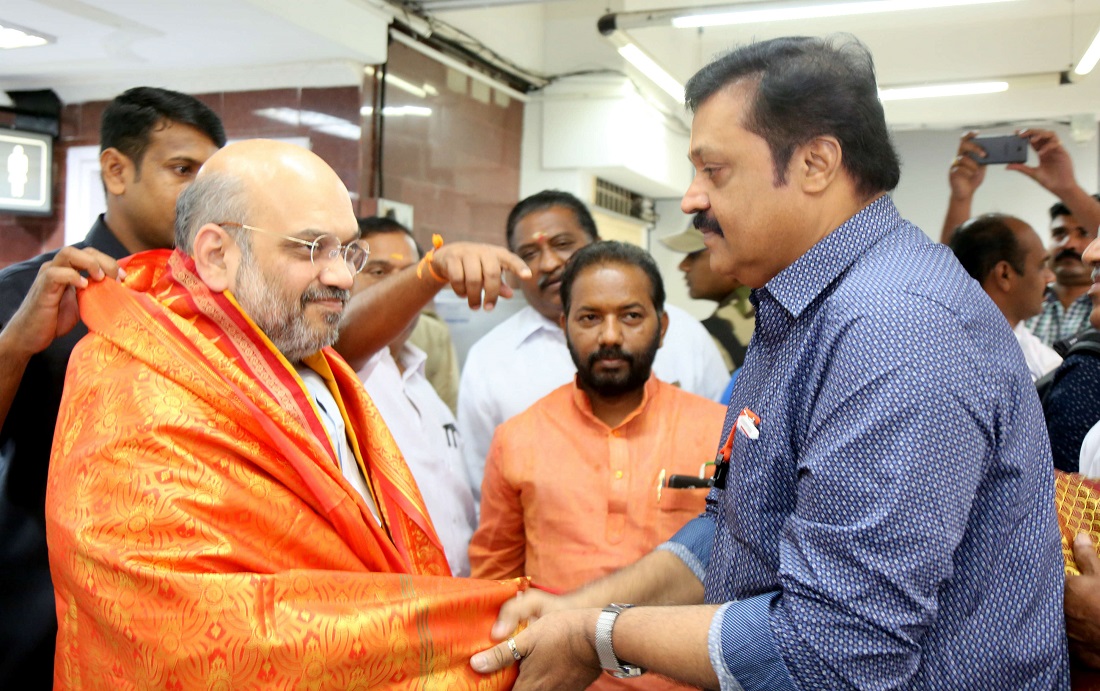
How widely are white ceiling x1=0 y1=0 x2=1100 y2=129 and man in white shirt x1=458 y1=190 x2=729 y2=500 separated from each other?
3.03ft

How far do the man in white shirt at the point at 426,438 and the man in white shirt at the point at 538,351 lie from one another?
0.48ft

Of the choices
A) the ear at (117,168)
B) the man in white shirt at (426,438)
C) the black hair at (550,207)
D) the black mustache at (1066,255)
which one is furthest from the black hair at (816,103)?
the black mustache at (1066,255)

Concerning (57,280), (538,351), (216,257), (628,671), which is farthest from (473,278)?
(538,351)

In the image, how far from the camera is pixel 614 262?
2.65 m

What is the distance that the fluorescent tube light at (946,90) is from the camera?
7070mm

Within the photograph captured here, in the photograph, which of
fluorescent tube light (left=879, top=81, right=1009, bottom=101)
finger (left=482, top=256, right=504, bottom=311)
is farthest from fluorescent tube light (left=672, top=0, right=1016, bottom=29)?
finger (left=482, top=256, right=504, bottom=311)

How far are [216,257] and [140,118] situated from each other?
0.84m

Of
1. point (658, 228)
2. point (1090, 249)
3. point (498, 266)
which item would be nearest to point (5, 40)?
point (498, 266)

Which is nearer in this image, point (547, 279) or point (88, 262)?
point (88, 262)

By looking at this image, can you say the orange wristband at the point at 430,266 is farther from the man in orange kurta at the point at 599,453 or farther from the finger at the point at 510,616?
the finger at the point at 510,616

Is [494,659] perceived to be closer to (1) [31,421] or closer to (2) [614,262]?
(1) [31,421]

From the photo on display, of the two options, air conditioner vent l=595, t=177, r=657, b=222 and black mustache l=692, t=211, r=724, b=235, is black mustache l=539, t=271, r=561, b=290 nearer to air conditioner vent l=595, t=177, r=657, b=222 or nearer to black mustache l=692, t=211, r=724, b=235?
black mustache l=692, t=211, r=724, b=235

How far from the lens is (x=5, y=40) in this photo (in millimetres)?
4754

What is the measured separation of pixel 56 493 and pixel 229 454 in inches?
11.0
